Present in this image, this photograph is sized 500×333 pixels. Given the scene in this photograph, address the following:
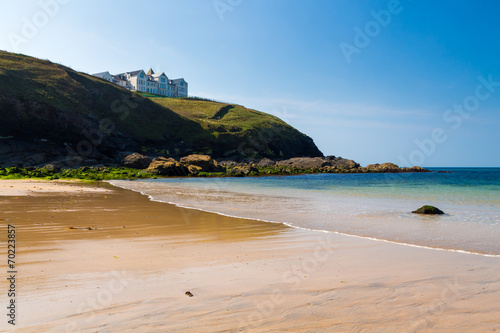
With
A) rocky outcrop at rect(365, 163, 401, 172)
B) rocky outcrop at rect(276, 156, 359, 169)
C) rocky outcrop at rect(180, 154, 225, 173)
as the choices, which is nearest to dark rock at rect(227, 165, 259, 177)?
rocky outcrop at rect(180, 154, 225, 173)

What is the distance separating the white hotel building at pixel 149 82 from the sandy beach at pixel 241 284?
125198mm

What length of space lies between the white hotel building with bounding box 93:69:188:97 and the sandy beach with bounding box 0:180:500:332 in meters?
125

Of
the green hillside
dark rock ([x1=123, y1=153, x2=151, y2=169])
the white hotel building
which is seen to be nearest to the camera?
the green hillside

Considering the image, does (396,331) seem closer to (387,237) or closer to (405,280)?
(405,280)

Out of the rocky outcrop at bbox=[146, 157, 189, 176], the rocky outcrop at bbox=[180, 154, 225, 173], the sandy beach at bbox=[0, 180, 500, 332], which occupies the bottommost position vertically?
the sandy beach at bbox=[0, 180, 500, 332]

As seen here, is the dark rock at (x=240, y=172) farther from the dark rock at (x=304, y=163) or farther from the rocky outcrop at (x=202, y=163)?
the dark rock at (x=304, y=163)

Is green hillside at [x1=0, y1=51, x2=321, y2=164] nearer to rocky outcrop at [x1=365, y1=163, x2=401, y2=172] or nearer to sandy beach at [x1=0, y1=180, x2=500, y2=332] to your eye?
rocky outcrop at [x1=365, y1=163, x2=401, y2=172]

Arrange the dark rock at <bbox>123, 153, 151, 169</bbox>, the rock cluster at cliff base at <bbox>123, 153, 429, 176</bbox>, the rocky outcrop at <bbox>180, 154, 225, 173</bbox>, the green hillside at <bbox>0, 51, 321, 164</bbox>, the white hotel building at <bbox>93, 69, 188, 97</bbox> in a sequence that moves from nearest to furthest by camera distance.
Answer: the rock cluster at cliff base at <bbox>123, 153, 429, 176</bbox> < the green hillside at <bbox>0, 51, 321, 164</bbox> < the dark rock at <bbox>123, 153, 151, 169</bbox> < the rocky outcrop at <bbox>180, 154, 225, 173</bbox> < the white hotel building at <bbox>93, 69, 188, 97</bbox>

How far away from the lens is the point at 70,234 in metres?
7.23

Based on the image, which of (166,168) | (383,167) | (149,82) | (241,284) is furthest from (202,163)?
(149,82)

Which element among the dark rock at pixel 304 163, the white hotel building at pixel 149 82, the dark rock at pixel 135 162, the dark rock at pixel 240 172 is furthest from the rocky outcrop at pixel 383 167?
the white hotel building at pixel 149 82

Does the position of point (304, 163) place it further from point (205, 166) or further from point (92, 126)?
point (92, 126)

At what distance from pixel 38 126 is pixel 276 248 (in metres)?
54.4

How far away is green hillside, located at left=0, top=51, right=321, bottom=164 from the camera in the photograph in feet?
158
